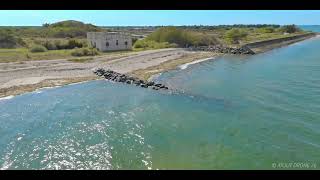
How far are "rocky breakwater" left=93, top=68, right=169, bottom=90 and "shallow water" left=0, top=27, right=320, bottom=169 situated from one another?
4.97 feet

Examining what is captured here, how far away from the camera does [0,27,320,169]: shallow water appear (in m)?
16.3

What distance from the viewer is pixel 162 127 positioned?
832 inches

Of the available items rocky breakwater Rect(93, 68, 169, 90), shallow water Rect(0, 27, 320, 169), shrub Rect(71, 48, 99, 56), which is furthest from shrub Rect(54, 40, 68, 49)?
shallow water Rect(0, 27, 320, 169)

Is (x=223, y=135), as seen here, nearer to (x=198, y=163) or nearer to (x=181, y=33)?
(x=198, y=163)

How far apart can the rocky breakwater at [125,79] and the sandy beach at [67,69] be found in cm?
121

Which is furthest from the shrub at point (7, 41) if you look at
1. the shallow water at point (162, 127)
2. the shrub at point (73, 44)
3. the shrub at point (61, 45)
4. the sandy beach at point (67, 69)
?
the shallow water at point (162, 127)

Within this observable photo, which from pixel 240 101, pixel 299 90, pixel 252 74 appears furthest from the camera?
pixel 252 74

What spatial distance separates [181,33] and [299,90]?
183 feet

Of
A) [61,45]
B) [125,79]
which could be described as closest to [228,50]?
[61,45]

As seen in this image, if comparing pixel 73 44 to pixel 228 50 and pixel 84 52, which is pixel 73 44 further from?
pixel 228 50

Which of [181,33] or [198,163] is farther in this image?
[181,33]
